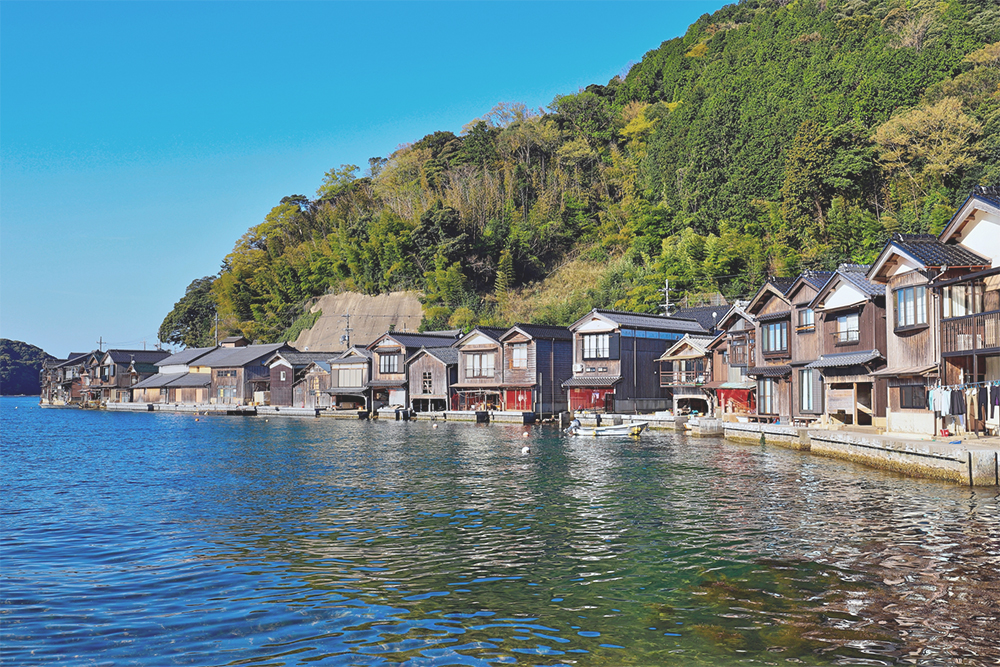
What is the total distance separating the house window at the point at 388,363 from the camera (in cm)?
7750

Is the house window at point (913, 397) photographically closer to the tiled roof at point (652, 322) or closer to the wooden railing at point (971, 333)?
the wooden railing at point (971, 333)

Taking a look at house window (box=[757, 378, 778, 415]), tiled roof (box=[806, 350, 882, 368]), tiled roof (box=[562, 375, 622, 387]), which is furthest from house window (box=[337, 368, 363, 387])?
tiled roof (box=[806, 350, 882, 368])

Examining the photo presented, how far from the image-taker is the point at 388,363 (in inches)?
3073

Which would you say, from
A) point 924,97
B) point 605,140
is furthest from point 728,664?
point 605,140

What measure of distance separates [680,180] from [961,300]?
58391 mm

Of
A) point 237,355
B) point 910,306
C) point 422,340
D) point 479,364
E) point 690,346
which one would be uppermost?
point 422,340

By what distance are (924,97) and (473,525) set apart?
6191 centimetres

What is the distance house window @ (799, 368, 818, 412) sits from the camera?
42.7 m

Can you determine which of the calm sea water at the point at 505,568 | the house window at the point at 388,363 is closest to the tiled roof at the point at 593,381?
the house window at the point at 388,363

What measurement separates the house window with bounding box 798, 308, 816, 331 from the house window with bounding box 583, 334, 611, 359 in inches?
740

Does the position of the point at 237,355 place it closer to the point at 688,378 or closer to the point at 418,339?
the point at 418,339

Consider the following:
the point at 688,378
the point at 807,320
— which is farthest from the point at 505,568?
the point at 688,378

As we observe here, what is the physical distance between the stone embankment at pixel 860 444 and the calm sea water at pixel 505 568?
2.41ft

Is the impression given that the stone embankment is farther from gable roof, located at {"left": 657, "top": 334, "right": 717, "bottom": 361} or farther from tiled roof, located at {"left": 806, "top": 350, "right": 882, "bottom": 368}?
gable roof, located at {"left": 657, "top": 334, "right": 717, "bottom": 361}
